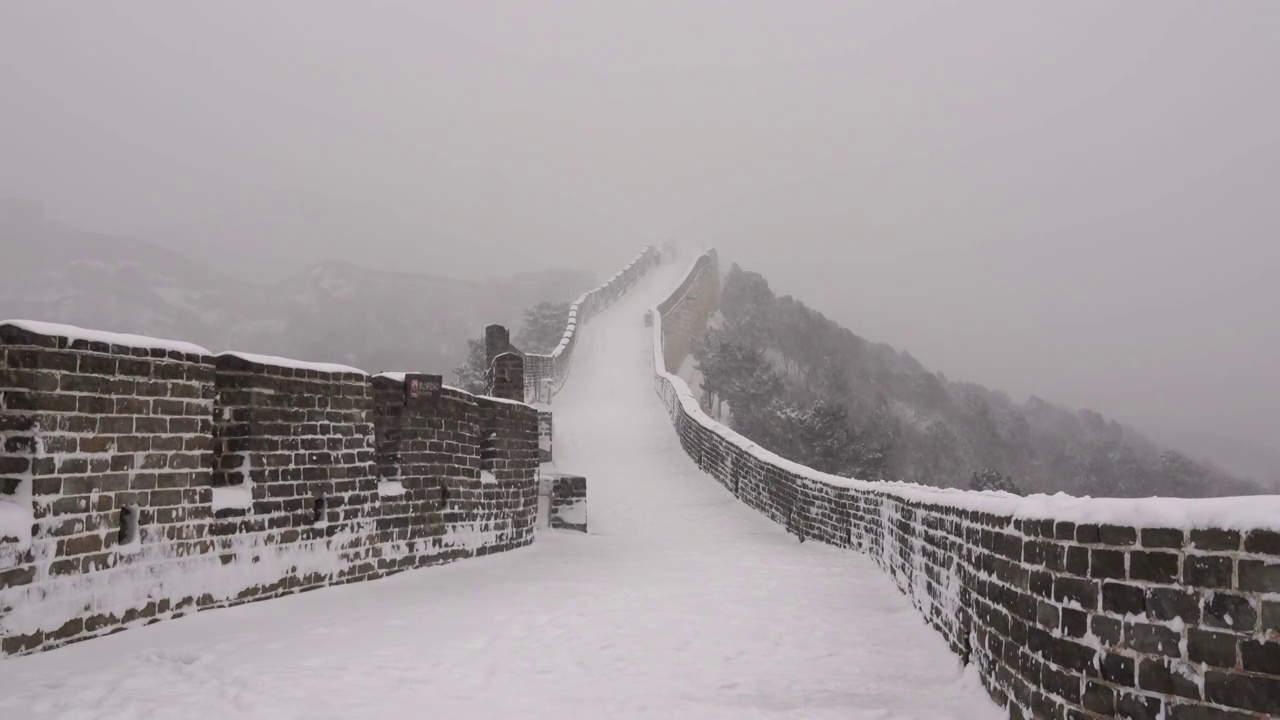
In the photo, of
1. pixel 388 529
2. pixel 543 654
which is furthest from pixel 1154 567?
pixel 388 529

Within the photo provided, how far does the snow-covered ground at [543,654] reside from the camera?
4.13 metres

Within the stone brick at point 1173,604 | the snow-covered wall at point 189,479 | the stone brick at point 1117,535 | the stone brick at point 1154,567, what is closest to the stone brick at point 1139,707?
the stone brick at point 1173,604

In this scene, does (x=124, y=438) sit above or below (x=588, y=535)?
above

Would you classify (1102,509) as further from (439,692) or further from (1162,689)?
(439,692)

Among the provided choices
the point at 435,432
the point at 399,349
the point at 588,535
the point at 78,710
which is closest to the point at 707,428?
the point at 588,535

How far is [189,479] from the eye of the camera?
18.9ft

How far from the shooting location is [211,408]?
6008 mm

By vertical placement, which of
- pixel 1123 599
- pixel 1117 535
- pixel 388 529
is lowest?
pixel 388 529

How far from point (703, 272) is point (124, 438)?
4971cm

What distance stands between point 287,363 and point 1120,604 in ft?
19.0

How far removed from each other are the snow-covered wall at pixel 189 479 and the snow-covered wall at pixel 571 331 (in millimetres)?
15595

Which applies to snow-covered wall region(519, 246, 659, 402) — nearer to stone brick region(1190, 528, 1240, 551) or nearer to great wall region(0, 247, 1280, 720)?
great wall region(0, 247, 1280, 720)

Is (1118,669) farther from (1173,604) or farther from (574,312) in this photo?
(574,312)

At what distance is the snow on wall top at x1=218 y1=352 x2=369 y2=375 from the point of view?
633 cm
